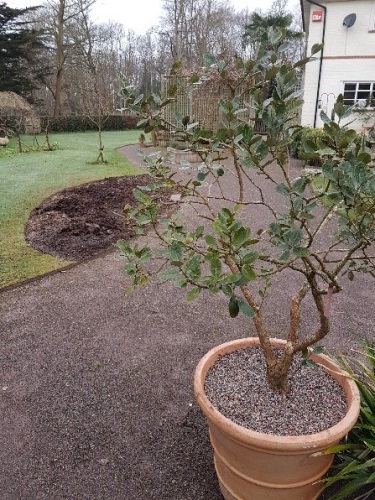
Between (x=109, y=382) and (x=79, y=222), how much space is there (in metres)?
3.64

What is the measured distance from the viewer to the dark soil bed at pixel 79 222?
5.02 meters

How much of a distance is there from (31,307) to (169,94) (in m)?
2.78

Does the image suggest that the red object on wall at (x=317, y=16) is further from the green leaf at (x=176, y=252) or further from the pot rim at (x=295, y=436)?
the green leaf at (x=176, y=252)

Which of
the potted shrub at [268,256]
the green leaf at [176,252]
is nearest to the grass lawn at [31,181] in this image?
the potted shrub at [268,256]

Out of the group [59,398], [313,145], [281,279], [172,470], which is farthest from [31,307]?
[313,145]

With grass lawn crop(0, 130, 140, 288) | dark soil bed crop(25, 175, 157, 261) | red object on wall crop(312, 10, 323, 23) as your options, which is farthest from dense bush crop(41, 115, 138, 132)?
dark soil bed crop(25, 175, 157, 261)

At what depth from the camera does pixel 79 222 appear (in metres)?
5.83

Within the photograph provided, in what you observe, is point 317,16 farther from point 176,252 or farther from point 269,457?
point 269,457

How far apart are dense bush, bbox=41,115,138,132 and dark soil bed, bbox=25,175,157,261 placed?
47.0ft

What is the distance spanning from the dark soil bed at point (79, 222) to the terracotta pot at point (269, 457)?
2859mm

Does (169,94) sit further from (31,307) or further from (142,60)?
(142,60)

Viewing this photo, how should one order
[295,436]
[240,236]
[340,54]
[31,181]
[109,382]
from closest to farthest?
[240,236] → [295,436] → [109,382] → [31,181] → [340,54]

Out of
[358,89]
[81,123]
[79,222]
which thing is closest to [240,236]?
[79,222]

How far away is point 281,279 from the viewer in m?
4.24
